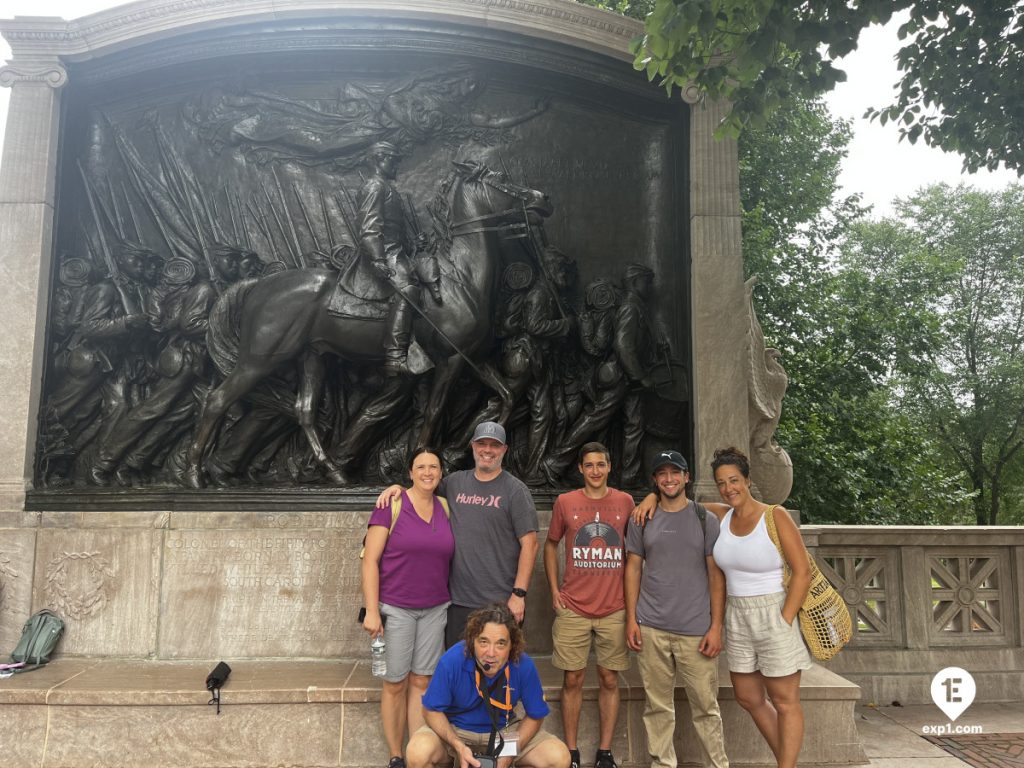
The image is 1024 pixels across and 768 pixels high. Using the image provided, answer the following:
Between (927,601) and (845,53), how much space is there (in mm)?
5177

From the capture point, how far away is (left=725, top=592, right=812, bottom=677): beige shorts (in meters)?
4.32

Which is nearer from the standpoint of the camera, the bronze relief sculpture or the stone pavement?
the stone pavement

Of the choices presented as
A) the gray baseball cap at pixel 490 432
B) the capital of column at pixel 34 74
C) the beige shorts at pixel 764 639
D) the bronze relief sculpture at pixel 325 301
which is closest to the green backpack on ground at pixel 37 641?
the bronze relief sculpture at pixel 325 301

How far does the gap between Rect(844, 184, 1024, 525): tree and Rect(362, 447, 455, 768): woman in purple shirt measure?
22.6 m

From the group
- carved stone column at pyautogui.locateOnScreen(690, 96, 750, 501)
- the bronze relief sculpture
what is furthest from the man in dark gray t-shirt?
carved stone column at pyautogui.locateOnScreen(690, 96, 750, 501)

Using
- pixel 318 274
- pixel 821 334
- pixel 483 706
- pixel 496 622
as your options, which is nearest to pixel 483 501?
pixel 496 622

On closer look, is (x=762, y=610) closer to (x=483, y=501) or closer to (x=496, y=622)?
(x=496, y=622)

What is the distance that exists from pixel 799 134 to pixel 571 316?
13.2m

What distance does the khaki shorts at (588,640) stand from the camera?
15.5 feet

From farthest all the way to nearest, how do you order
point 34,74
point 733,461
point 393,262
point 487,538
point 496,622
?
point 34,74 → point 393,262 → point 487,538 → point 733,461 → point 496,622

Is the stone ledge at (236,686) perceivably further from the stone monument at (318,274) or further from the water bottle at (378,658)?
the water bottle at (378,658)

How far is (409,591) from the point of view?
4523mm

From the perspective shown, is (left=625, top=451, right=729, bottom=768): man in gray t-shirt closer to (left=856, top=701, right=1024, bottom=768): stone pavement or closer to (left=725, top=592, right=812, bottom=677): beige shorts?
(left=725, top=592, right=812, bottom=677): beige shorts

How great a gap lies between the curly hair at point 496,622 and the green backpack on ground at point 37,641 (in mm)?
4213
